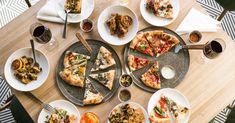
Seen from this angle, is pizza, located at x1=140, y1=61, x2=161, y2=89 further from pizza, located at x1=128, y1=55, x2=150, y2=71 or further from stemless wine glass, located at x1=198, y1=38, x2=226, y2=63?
stemless wine glass, located at x1=198, y1=38, x2=226, y2=63

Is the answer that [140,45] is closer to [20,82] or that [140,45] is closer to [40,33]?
[40,33]

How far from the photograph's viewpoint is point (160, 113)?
102 inches

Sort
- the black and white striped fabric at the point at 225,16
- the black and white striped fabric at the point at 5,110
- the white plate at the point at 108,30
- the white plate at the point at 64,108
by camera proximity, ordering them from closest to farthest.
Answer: the white plate at the point at 64,108
the white plate at the point at 108,30
the black and white striped fabric at the point at 5,110
the black and white striped fabric at the point at 225,16

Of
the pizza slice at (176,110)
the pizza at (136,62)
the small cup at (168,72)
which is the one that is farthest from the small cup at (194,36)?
the pizza slice at (176,110)

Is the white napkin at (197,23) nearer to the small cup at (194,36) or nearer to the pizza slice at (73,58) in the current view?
the small cup at (194,36)

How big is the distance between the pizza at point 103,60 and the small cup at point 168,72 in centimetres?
42

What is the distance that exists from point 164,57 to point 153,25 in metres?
0.30

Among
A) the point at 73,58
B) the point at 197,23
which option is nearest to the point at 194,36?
the point at 197,23

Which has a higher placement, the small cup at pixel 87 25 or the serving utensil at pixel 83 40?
the small cup at pixel 87 25

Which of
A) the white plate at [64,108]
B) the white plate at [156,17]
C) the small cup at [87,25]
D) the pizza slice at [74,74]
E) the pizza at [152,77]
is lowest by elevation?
the white plate at [64,108]

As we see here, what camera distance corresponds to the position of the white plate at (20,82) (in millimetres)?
2596

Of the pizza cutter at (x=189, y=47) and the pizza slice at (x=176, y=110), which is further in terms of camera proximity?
the pizza cutter at (x=189, y=47)

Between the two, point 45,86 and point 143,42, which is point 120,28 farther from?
point 45,86

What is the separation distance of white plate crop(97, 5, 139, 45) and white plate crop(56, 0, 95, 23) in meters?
0.12
